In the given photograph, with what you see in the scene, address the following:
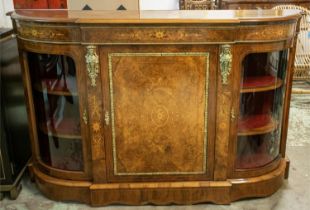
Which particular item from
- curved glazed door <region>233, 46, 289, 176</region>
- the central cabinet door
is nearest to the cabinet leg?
the central cabinet door

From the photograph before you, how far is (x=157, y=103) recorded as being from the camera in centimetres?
171

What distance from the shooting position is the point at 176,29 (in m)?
1.57

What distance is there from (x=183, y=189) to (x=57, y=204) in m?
0.68

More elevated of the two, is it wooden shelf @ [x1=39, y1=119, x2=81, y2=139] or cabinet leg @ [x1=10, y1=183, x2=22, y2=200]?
wooden shelf @ [x1=39, y1=119, x2=81, y2=139]

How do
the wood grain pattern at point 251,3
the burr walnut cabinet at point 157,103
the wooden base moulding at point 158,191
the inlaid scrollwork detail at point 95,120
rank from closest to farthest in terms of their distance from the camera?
the burr walnut cabinet at point 157,103
the inlaid scrollwork detail at point 95,120
the wooden base moulding at point 158,191
the wood grain pattern at point 251,3

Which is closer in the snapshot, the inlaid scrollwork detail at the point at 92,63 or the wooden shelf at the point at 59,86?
the inlaid scrollwork detail at the point at 92,63

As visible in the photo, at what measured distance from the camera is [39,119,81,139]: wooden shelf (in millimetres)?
1825

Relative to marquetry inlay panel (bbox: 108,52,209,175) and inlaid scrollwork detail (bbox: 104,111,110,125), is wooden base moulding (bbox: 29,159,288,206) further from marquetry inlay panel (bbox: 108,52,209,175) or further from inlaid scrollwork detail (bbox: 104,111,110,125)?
inlaid scrollwork detail (bbox: 104,111,110,125)

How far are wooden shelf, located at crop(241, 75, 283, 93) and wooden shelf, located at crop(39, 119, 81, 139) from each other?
2.88 feet

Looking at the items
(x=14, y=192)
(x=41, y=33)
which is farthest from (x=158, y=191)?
(x=41, y=33)

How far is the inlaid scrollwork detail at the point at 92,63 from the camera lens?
1600 millimetres

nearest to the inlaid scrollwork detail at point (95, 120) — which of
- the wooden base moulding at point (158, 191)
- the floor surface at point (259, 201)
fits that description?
the wooden base moulding at point (158, 191)

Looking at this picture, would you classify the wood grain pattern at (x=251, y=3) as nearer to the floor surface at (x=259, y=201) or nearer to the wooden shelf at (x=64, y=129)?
the floor surface at (x=259, y=201)

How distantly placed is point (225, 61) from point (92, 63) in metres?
0.62
